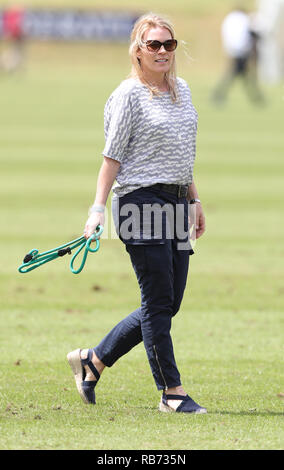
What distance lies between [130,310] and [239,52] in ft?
74.3

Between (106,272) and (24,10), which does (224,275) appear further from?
(24,10)

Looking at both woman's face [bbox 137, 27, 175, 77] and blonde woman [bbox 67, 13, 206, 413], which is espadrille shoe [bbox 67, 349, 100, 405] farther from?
woman's face [bbox 137, 27, 175, 77]

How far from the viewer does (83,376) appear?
18.9 ft

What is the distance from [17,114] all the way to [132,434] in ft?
71.7

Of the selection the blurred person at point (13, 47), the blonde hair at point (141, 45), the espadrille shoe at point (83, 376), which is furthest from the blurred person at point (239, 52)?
the blonde hair at point (141, 45)

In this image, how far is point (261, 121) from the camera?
25922mm

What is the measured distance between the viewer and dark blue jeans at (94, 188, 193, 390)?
5.30m

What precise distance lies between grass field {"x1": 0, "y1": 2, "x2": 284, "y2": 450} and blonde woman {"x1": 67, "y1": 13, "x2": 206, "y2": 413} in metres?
0.47

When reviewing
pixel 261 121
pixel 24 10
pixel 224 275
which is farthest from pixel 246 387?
pixel 24 10

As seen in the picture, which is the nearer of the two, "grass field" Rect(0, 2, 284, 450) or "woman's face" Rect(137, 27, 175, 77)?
"grass field" Rect(0, 2, 284, 450)

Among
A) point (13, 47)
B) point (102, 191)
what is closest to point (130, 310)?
point (102, 191)

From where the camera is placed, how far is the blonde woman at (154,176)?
5.23m

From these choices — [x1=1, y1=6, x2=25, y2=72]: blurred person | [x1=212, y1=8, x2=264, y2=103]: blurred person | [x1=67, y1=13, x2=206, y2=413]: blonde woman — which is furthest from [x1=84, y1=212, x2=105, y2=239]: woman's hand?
[x1=1, y1=6, x2=25, y2=72]: blurred person
